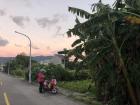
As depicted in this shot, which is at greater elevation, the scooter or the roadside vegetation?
the roadside vegetation

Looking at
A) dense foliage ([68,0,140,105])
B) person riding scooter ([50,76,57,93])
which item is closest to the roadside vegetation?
dense foliage ([68,0,140,105])

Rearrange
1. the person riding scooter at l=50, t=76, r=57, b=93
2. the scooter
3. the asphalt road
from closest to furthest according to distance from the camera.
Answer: the asphalt road < the person riding scooter at l=50, t=76, r=57, b=93 < the scooter

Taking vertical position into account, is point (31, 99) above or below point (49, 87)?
below

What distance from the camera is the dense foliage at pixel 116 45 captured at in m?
20.5

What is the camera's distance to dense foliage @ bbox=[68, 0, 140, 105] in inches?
808

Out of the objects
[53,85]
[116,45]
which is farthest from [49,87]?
[116,45]

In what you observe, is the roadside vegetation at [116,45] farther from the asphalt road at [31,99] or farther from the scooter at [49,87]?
the scooter at [49,87]

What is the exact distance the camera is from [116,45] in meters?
21.0

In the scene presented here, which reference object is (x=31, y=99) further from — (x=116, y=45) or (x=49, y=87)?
(x=116, y=45)

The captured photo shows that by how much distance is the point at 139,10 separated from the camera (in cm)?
1975

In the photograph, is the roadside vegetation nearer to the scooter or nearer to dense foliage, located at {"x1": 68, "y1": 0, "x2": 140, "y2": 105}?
dense foliage, located at {"x1": 68, "y1": 0, "x2": 140, "y2": 105}

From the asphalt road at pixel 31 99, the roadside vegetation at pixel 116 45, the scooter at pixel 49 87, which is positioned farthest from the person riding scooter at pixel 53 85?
the roadside vegetation at pixel 116 45

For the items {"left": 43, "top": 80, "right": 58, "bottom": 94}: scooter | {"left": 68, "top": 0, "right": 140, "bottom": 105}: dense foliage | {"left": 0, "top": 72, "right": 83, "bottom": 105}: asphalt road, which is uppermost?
{"left": 68, "top": 0, "right": 140, "bottom": 105}: dense foliage

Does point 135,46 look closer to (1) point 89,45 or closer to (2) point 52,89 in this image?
(1) point 89,45
